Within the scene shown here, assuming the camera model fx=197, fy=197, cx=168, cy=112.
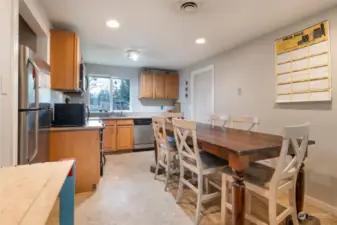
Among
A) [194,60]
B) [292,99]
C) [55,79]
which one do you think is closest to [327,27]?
[292,99]

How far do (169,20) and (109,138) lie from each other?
3079mm

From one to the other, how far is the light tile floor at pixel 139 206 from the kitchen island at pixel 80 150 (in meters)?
0.17

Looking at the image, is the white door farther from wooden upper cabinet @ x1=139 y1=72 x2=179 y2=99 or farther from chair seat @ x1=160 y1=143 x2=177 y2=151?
chair seat @ x1=160 y1=143 x2=177 y2=151

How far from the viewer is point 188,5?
2057 millimetres

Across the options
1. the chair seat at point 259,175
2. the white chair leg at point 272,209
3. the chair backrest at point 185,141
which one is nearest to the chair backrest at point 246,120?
the chair seat at point 259,175

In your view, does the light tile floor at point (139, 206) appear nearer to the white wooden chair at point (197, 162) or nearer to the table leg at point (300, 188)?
the white wooden chair at point (197, 162)

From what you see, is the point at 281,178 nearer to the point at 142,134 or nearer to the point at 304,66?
the point at 304,66

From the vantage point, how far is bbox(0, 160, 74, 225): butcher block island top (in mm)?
595

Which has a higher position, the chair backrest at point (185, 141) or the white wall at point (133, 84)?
the white wall at point (133, 84)

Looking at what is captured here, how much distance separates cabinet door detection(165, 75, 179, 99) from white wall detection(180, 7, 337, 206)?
1335mm

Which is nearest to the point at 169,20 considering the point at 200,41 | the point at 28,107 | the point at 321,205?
the point at 200,41

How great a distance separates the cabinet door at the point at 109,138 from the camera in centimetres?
454

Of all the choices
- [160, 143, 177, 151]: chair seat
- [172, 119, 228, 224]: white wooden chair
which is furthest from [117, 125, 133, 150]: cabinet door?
Result: [172, 119, 228, 224]: white wooden chair

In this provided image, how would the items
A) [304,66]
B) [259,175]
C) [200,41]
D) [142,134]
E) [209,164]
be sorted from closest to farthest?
[259,175]
[209,164]
[304,66]
[200,41]
[142,134]
